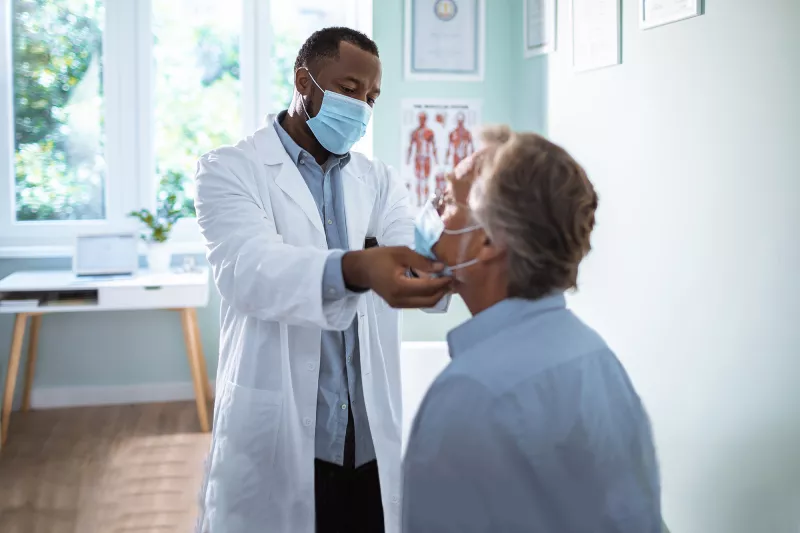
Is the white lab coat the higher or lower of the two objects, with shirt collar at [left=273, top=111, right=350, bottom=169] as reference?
lower

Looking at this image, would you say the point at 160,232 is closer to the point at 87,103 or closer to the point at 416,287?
the point at 87,103

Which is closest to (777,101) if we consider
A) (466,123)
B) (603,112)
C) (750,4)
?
(750,4)

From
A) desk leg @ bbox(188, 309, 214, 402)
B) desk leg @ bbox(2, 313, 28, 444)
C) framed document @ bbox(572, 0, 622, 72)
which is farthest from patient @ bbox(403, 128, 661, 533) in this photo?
desk leg @ bbox(2, 313, 28, 444)

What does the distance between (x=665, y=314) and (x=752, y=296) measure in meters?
0.36

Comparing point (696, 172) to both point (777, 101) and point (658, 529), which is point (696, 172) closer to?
point (777, 101)

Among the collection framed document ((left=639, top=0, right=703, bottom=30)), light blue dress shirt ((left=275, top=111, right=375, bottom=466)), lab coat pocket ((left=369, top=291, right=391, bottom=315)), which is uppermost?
framed document ((left=639, top=0, right=703, bottom=30))

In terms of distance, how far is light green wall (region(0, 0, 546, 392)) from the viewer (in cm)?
336

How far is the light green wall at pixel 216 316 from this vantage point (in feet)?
11.0

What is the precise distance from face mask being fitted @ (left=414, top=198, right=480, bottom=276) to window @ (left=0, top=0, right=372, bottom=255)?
2.52 metres

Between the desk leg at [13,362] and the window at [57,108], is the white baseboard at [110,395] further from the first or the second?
the window at [57,108]

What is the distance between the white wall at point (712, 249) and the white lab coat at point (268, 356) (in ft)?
2.51

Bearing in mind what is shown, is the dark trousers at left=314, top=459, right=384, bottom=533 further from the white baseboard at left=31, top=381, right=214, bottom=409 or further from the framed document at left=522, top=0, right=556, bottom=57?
the white baseboard at left=31, top=381, right=214, bottom=409

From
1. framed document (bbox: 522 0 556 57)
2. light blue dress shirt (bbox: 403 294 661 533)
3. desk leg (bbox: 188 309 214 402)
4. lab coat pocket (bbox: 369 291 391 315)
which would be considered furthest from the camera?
desk leg (bbox: 188 309 214 402)

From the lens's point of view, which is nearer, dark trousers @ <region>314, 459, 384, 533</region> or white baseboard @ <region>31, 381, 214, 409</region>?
dark trousers @ <region>314, 459, 384, 533</region>
